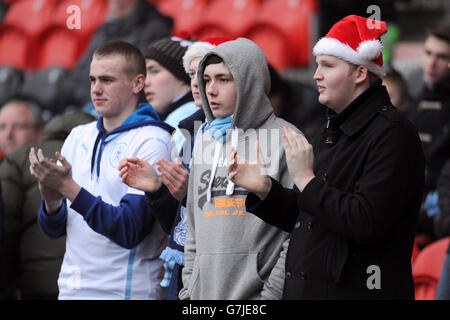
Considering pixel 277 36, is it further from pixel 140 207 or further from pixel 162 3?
pixel 140 207

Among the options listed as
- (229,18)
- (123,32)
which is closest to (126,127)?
(123,32)

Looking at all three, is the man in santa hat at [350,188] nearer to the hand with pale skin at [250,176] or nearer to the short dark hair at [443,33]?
the hand with pale skin at [250,176]

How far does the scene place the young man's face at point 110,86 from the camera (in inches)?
156

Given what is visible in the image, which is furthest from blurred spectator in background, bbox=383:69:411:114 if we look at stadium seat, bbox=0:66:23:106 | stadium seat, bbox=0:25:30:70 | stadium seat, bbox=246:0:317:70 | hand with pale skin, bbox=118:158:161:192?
stadium seat, bbox=0:25:30:70

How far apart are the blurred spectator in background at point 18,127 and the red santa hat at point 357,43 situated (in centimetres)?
341

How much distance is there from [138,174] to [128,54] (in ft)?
2.43

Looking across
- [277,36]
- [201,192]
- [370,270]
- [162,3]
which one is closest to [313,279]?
[370,270]

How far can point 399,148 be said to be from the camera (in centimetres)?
283

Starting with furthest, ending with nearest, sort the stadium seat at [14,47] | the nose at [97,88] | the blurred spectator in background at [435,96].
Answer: the stadium seat at [14,47], the blurred spectator in background at [435,96], the nose at [97,88]

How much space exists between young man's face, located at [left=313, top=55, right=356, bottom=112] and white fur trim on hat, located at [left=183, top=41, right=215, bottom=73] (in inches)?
42.0

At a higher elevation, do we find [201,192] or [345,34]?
[345,34]

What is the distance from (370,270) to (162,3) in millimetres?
7247

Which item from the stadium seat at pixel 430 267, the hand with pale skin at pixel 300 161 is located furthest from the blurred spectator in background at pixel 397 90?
the hand with pale skin at pixel 300 161

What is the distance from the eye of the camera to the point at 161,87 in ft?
14.6
